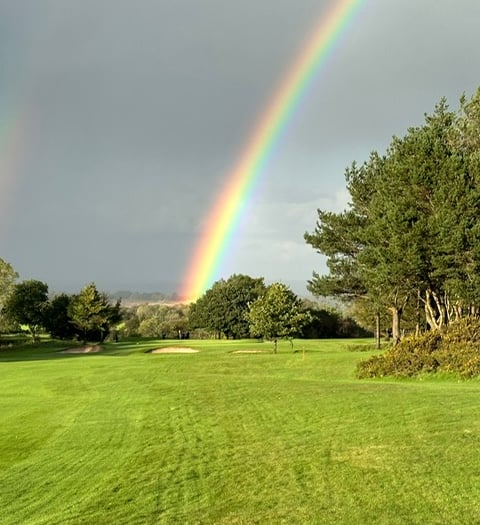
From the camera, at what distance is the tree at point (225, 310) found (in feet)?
305

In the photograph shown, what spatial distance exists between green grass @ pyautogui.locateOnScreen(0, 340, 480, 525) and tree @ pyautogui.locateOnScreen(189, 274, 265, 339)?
75472 millimetres

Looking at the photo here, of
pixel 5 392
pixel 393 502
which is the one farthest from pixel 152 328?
pixel 393 502

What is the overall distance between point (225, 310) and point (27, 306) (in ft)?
110

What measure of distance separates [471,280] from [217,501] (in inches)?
988

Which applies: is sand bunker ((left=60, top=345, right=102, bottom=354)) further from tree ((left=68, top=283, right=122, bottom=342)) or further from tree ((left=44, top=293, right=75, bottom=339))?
tree ((left=44, top=293, right=75, bottom=339))

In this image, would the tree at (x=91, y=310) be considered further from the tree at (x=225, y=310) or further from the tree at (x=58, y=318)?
the tree at (x=225, y=310)

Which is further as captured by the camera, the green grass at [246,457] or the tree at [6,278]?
the tree at [6,278]

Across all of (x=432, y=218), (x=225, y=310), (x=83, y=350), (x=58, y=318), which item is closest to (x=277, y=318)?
(x=432, y=218)

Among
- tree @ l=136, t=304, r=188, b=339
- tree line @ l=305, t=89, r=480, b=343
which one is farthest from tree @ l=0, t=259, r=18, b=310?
tree line @ l=305, t=89, r=480, b=343

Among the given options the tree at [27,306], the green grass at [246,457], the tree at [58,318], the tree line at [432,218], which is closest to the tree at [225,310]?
the tree at [58,318]

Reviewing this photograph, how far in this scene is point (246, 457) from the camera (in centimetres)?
915

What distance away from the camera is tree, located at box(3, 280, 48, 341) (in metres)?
73.1

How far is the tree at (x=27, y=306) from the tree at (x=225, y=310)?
1145 inches

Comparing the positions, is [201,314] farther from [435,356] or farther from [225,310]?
[435,356]
